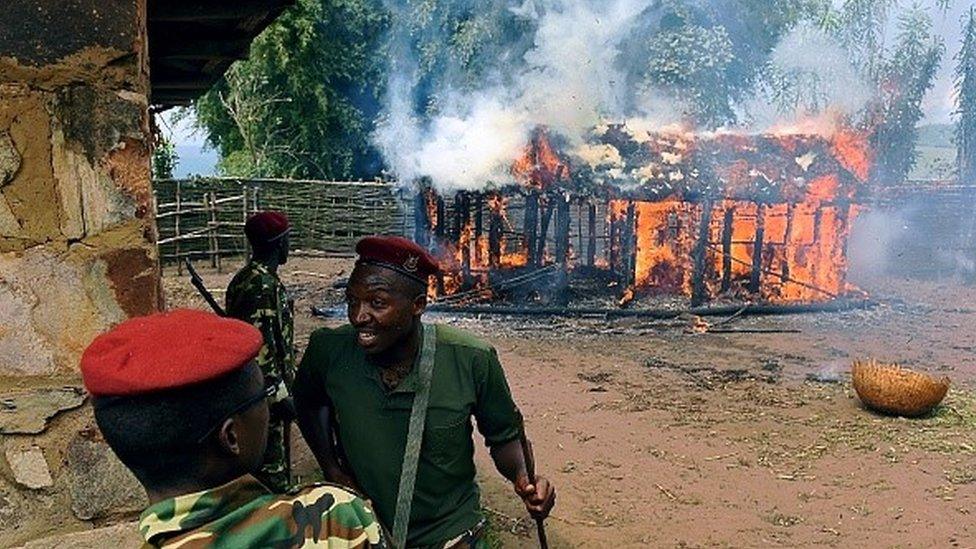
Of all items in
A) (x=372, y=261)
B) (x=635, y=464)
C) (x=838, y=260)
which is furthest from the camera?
(x=838, y=260)

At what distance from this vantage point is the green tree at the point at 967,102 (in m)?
24.3

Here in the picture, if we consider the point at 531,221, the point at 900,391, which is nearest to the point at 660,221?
the point at 531,221

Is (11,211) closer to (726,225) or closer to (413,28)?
(726,225)

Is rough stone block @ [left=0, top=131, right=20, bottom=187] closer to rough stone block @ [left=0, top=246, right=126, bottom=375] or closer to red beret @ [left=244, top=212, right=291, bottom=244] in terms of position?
rough stone block @ [left=0, top=246, right=126, bottom=375]

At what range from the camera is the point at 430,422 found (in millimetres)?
2428

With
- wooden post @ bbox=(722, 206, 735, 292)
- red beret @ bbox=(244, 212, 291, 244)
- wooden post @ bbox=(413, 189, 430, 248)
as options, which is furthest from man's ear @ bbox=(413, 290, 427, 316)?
wooden post @ bbox=(413, 189, 430, 248)

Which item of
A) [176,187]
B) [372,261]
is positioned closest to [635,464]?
[372,261]

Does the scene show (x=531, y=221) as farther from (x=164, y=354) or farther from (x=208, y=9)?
(x=164, y=354)

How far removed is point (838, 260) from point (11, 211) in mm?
13920

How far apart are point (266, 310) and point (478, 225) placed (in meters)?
9.00

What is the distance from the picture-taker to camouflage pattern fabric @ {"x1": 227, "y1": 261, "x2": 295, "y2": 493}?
14.2 ft

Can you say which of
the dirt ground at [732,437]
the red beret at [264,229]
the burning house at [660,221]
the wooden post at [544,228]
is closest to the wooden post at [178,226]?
the burning house at [660,221]

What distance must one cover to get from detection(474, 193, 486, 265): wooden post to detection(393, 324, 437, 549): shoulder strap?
10.7 m

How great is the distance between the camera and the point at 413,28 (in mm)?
22391
